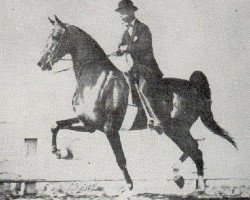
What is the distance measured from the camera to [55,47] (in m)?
4.87

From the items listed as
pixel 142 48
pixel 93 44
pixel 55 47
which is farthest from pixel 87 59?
pixel 142 48

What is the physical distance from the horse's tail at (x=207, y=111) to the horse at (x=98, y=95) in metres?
0.20

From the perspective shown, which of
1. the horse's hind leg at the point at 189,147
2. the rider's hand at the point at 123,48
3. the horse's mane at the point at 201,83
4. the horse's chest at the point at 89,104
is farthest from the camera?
the horse's mane at the point at 201,83

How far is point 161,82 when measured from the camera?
5051 millimetres

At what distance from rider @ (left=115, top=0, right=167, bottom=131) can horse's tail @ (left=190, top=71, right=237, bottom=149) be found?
0.43 m

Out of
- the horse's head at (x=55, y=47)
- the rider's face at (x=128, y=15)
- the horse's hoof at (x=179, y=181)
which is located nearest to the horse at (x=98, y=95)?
the horse's head at (x=55, y=47)

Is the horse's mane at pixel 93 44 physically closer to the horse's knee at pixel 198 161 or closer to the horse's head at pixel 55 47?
the horse's head at pixel 55 47

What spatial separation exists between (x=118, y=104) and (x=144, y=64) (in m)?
0.51

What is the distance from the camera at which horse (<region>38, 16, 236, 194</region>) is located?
16.0ft

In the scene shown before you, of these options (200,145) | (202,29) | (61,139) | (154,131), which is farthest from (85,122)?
(202,29)

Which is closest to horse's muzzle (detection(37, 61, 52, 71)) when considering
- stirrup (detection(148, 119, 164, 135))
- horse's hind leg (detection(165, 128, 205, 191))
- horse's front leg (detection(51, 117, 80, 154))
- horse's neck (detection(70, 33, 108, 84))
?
horse's neck (detection(70, 33, 108, 84))

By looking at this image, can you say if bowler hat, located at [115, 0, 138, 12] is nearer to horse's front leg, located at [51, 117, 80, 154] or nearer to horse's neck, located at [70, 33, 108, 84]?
horse's neck, located at [70, 33, 108, 84]

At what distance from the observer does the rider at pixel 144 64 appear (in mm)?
4902

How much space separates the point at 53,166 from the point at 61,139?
0.97 ft
